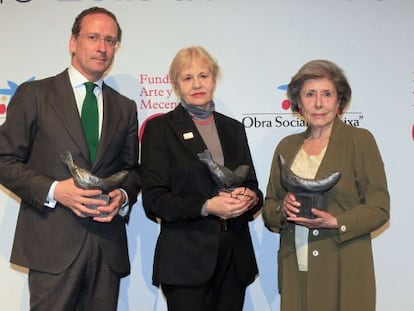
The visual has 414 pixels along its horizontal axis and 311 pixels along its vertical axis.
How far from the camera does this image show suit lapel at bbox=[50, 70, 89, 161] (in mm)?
1906

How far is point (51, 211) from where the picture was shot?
1912 mm

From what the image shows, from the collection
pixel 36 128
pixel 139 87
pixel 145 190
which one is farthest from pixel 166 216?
Result: pixel 139 87

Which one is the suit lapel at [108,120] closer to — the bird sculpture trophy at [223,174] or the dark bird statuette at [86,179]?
the dark bird statuette at [86,179]

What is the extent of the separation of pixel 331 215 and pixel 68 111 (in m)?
1.09

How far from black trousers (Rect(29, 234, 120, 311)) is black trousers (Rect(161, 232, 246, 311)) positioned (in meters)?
0.23

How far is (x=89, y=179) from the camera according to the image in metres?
1.79

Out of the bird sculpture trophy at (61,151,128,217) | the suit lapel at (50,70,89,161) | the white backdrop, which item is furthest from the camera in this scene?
the white backdrop

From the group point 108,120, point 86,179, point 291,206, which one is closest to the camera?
point 86,179

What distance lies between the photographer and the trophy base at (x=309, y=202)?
1880 mm

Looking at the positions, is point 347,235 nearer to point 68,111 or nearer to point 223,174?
point 223,174

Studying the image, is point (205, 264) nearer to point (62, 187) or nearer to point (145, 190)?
point (145, 190)

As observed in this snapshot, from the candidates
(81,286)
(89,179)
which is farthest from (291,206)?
(81,286)

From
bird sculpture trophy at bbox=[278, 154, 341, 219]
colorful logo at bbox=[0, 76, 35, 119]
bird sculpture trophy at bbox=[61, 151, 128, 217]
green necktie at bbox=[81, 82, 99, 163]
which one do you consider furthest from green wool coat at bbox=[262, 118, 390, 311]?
colorful logo at bbox=[0, 76, 35, 119]

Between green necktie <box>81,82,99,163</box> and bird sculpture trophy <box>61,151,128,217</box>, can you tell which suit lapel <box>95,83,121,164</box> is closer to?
green necktie <box>81,82,99,163</box>
